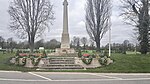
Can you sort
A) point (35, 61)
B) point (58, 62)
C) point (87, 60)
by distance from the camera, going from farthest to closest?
point (58, 62)
point (87, 60)
point (35, 61)

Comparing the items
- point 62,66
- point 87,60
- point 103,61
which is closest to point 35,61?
point 62,66

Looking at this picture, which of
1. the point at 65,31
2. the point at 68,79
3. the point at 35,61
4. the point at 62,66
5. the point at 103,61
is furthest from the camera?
the point at 65,31

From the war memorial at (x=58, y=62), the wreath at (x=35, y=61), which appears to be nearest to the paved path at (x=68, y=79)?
the war memorial at (x=58, y=62)

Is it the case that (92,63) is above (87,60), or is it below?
below

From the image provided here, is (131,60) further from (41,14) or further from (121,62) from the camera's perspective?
(41,14)

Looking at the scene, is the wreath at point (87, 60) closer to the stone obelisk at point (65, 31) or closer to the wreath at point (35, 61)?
the wreath at point (35, 61)

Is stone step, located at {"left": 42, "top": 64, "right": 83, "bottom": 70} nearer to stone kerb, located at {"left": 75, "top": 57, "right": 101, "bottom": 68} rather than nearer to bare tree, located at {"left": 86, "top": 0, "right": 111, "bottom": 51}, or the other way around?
stone kerb, located at {"left": 75, "top": 57, "right": 101, "bottom": 68}

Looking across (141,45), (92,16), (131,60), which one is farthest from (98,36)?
(131,60)

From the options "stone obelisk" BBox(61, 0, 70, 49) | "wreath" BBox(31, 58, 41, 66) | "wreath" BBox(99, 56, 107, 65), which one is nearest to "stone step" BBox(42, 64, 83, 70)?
"wreath" BBox(31, 58, 41, 66)

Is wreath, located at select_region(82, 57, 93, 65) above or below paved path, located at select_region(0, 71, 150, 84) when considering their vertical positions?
above

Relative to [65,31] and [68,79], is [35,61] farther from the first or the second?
[68,79]

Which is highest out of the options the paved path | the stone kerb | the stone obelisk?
the stone obelisk

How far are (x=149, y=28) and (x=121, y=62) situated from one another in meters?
12.4

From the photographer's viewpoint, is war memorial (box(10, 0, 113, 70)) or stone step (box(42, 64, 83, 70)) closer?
stone step (box(42, 64, 83, 70))
